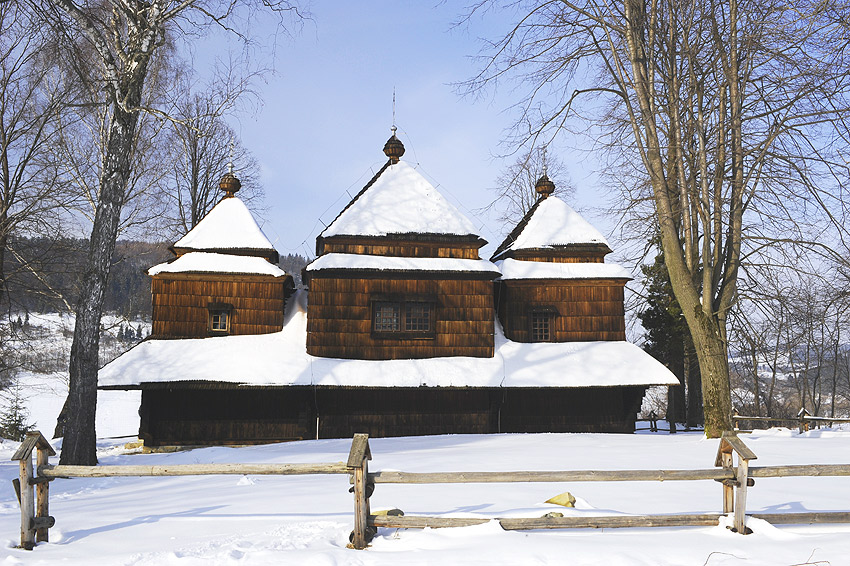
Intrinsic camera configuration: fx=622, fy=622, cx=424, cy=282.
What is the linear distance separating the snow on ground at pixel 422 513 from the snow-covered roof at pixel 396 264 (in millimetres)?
7718

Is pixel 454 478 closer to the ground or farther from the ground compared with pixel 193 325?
closer to the ground

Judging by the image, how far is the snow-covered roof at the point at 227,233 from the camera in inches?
856

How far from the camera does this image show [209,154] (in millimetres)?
29797

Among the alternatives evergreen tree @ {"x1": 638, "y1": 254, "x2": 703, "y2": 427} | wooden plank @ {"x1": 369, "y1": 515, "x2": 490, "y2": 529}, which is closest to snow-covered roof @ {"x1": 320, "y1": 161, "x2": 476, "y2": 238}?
evergreen tree @ {"x1": 638, "y1": 254, "x2": 703, "y2": 427}

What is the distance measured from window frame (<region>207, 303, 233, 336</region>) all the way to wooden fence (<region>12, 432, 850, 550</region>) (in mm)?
13842

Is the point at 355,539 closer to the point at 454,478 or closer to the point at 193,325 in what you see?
the point at 454,478

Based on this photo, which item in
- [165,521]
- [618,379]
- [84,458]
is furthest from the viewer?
[618,379]

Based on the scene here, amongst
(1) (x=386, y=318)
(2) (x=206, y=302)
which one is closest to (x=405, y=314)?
(1) (x=386, y=318)

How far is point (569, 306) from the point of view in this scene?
2284 cm

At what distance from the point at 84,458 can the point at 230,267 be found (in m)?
9.50

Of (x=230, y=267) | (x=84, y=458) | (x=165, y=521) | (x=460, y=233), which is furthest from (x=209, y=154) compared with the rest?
(x=165, y=521)

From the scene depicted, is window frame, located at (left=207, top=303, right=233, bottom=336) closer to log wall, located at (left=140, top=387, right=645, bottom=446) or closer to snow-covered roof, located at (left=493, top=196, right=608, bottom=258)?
log wall, located at (left=140, top=387, right=645, bottom=446)

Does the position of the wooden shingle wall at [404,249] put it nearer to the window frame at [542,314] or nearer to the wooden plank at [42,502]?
the window frame at [542,314]

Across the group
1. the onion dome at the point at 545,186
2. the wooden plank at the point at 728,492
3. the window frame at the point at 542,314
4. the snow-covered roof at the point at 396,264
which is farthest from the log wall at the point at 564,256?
the wooden plank at the point at 728,492
